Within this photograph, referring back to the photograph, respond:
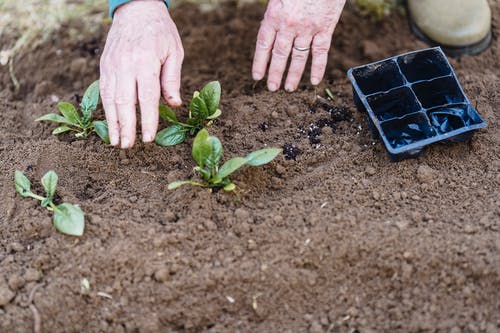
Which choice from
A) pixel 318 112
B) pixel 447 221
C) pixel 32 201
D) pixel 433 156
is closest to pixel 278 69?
pixel 318 112

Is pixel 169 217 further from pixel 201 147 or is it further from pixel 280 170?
pixel 280 170

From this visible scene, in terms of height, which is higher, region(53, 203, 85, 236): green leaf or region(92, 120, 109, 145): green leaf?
region(92, 120, 109, 145): green leaf

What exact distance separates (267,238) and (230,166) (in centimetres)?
28

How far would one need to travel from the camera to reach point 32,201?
214 cm

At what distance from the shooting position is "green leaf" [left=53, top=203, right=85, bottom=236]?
1.96 m

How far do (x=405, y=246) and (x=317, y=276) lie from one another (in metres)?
0.30

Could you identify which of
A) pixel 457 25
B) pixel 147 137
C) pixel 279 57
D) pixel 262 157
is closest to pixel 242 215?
pixel 262 157

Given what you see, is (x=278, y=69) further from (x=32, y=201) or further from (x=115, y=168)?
(x=32, y=201)

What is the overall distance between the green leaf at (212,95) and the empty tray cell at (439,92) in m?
0.77

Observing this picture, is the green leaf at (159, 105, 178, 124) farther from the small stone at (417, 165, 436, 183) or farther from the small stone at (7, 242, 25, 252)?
the small stone at (417, 165, 436, 183)

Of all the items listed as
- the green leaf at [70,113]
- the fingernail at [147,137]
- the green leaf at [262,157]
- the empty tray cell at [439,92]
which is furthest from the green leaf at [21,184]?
the empty tray cell at [439,92]

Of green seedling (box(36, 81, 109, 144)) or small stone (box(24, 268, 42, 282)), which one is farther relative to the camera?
green seedling (box(36, 81, 109, 144))

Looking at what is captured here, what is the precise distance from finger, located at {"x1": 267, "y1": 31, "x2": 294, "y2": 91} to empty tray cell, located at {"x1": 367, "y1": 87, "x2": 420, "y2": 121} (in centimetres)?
41

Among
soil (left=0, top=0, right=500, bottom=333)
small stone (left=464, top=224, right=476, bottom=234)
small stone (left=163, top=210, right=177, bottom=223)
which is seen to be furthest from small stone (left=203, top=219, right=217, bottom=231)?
small stone (left=464, top=224, right=476, bottom=234)
